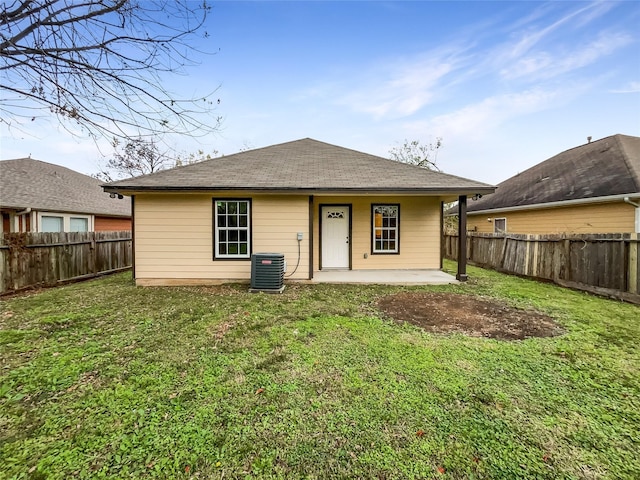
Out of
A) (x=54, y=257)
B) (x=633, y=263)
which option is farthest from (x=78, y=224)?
(x=633, y=263)

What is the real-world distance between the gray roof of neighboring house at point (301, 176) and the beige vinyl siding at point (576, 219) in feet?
15.7

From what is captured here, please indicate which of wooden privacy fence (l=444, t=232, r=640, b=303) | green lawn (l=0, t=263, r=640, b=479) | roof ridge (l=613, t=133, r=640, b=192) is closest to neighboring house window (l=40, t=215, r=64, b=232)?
green lawn (l=0, t=263, r=640, b=479)

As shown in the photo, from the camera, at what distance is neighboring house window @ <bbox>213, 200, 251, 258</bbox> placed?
7.78 m

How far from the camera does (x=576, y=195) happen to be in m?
9.77

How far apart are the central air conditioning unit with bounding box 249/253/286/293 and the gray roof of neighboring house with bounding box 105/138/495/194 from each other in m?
1.82

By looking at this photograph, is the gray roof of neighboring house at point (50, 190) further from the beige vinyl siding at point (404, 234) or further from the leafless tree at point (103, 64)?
the beige vinyl siding at point (404, 234)

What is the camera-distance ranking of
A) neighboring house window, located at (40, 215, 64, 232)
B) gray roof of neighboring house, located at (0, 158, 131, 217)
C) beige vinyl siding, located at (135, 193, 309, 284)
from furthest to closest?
neighboring house window, located at (40, 215, 64, 232)
gray roof of neighboring house, located at (0, 158, 131, 217)
beige vinyl siding, located at (135, 193, 309, 284)

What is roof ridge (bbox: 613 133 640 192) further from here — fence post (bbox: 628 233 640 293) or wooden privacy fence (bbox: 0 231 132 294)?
wooden privacy fence (bbox: 0 231 132 294)

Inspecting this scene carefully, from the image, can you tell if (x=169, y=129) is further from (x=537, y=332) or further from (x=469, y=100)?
(x=469, y=100)

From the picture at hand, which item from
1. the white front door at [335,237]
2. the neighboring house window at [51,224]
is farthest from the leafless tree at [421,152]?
the neighboring house window at [51,224]

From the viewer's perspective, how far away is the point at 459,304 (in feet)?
18.8

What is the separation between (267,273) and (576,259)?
301 inches

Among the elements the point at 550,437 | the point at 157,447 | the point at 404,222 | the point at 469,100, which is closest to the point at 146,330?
the point at 157,447

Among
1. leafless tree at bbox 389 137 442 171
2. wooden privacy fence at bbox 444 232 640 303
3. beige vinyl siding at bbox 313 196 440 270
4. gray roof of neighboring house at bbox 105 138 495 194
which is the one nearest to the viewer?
wooden privacy fence at bbox 444 232 640 303
